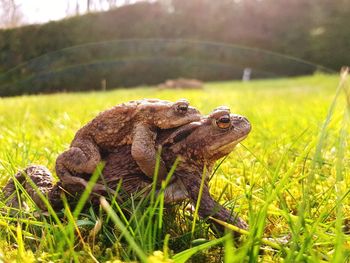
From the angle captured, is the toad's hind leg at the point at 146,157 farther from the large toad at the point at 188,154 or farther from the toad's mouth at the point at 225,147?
the toad's mouth at the point at 225,147

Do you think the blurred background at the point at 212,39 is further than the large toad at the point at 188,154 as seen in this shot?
Yes

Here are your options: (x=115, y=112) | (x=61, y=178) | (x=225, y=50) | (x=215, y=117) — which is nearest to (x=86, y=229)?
(x=61, y=178)

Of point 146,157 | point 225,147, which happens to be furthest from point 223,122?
point 146,157

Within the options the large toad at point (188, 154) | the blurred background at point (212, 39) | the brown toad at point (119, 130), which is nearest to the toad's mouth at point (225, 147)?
the large toad at point (188, 154)

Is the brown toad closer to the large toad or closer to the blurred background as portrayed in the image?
the large toad

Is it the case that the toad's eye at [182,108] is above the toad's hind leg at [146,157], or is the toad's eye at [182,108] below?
above

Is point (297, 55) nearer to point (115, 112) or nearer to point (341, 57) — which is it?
point (341, 57)

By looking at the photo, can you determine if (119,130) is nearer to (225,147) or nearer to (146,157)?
(146,157)

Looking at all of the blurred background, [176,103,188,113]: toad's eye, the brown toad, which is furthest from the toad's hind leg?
the blurred background
